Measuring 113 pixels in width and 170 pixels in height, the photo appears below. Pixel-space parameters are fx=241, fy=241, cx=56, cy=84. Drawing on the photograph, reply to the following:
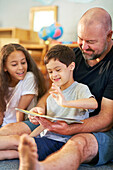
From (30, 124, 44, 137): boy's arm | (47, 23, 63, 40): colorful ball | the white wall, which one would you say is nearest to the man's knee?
(30, 124, 44, 137): boy's arm

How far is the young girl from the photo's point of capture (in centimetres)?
179

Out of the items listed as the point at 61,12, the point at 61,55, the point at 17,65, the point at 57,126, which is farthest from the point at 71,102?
the point at 61,12

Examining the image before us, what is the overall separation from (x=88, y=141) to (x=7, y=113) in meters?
0.83

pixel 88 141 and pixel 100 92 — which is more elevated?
pixel 100 92

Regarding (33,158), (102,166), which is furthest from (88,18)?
(33,158)

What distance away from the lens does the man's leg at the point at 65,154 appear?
2.89 feet

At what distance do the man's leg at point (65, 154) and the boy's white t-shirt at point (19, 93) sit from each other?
68cm

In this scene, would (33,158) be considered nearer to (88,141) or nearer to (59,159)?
(59,159)

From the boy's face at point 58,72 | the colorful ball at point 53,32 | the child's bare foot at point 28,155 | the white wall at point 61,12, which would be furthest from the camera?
the white wall at point 61,12

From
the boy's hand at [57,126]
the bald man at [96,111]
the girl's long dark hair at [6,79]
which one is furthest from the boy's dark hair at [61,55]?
the girl's long dark hair at [6,79]

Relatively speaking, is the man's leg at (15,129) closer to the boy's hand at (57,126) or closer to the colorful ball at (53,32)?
the boy's hand at (57,126)

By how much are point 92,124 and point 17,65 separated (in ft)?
2.48

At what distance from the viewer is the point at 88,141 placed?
123 centimetres

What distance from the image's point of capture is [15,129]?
1.53m
